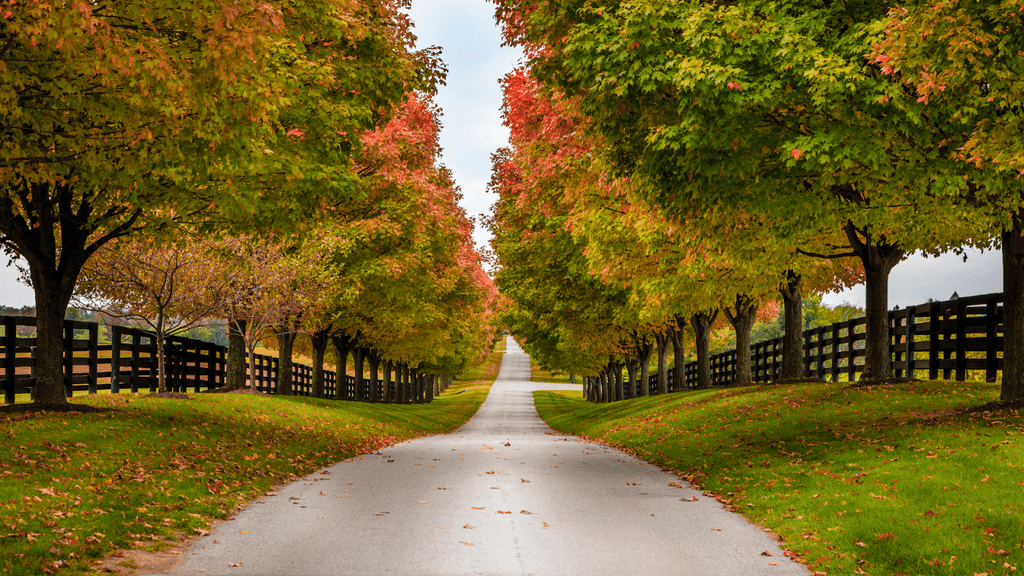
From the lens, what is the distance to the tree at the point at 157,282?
18.8 metres

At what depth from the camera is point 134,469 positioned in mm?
9789

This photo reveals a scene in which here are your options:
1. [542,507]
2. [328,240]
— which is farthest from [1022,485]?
[328,240]

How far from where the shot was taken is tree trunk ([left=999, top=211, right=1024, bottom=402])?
1237cm

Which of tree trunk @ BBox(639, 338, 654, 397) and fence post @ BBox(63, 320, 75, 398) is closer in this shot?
fence post @ BBox(63, 320, 75, 398)

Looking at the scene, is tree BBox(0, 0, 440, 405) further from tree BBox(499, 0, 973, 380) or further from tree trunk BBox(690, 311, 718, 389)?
tree trunk BBox(690, 311, 718, 389)

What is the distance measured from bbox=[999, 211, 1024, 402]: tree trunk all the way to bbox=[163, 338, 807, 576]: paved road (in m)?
5.77

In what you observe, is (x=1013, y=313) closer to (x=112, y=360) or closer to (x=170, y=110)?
(x=170, y=110)

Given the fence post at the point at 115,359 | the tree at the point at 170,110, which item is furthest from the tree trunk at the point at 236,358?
the tree at the point at 170,110

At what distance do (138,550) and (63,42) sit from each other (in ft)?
14.7

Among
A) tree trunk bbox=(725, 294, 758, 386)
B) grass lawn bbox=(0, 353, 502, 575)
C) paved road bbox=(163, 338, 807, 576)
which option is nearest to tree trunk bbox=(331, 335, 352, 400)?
grass lawn bbox=(0, 353, 502, 575)

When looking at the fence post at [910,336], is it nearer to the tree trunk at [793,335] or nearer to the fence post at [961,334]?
the fence post at [961,334]

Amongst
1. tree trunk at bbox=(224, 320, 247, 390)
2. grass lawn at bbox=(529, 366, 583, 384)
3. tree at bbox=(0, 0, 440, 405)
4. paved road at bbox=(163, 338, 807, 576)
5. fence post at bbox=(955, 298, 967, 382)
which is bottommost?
grass lawn at bbox=(529, 366, 583, 384)

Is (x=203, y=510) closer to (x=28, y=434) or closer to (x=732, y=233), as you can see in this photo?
(x=28, y=434)

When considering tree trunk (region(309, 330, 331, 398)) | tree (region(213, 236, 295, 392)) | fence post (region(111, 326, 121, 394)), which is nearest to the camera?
fence post (region(111, 326, 121, 394))
